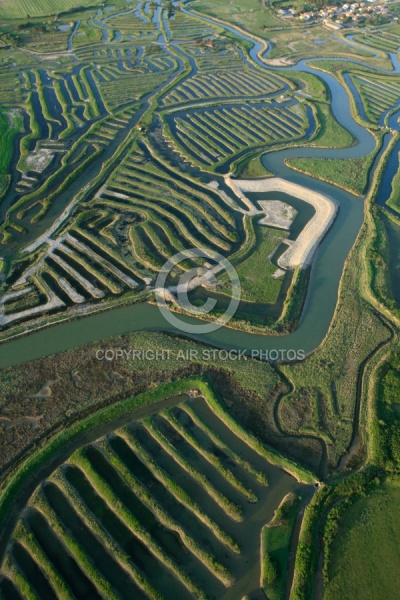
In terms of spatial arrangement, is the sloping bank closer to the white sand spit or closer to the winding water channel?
the winding water channel

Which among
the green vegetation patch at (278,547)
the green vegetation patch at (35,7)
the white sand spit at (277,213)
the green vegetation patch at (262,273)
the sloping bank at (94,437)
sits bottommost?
the green vegetation patch at (278,547)

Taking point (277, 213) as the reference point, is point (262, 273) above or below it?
below

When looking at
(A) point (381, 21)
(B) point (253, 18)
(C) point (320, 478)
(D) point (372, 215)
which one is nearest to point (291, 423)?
(C) point (320, 478)

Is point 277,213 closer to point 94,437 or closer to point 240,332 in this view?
point 240,332

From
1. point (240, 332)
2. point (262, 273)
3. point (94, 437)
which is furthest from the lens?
point (262, 273)

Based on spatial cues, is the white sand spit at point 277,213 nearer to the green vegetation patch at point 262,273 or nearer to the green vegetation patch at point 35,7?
the green vegetation patch at point 262,273

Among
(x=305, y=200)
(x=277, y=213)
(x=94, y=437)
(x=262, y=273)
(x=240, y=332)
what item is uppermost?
(x=305, y=200)

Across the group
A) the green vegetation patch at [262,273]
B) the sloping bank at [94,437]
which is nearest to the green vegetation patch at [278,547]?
the sloping bank at [94,437]

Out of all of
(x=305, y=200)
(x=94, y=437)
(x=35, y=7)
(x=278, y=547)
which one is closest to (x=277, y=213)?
(x=305, y=200)

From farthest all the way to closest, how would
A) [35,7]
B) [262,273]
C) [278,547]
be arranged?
[35,7]
[262,273]
[278,547]
